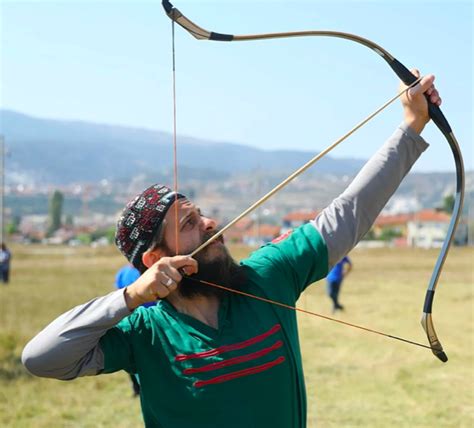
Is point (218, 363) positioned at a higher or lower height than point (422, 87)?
lower

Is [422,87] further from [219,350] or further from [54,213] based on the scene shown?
[54,213]

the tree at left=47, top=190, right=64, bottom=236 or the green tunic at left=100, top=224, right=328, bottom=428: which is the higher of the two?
the tree at left=47, top=190, right=64, bottom=236

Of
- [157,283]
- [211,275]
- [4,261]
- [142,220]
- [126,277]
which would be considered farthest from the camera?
[4,261]

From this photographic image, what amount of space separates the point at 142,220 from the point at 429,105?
3.76ft

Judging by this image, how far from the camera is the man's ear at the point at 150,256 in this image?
3.40 meters

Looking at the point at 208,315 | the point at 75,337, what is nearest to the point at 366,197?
the point at 208,315

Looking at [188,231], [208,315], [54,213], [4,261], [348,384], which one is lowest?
[348,384]

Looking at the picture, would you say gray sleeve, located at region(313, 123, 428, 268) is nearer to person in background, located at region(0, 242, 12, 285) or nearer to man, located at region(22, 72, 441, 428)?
man, located at region(22, 72, 441, 428)

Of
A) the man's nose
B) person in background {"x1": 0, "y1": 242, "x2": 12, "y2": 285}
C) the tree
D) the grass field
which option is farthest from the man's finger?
the tree

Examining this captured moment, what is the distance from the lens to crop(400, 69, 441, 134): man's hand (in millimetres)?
3494

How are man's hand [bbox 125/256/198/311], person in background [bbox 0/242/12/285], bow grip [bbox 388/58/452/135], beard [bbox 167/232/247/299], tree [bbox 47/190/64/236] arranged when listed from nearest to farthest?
man's hand [bbox 125/256/198/311]
beard [bbox 167/232/247/299]
bow grip [bbox 388/58/452/135]
person in background [bbox 0/242/12/285]
tree [bbox 47/190/64/236]

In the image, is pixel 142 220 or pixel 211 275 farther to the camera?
pixel 142 220

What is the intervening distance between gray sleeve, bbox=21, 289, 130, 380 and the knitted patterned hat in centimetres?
36

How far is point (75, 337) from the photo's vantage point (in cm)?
304
